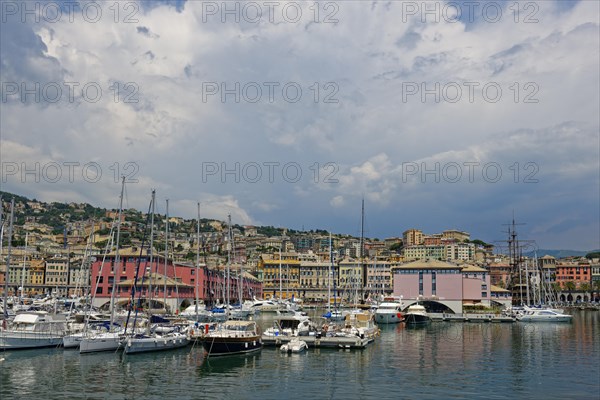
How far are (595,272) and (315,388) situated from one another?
189606 millimetres

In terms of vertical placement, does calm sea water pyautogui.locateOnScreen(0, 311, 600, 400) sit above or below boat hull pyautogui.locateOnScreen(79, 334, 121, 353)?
below

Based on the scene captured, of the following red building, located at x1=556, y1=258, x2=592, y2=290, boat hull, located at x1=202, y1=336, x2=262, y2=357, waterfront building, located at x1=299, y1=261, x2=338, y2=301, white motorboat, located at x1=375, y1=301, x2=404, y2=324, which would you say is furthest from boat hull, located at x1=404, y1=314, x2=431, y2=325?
red building, located at x1=556, y1=258, x2=592, y2=290

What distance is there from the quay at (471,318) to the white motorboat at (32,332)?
61.2m

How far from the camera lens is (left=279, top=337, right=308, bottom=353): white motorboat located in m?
46.1

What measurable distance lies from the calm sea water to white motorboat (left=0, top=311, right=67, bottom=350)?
97cm

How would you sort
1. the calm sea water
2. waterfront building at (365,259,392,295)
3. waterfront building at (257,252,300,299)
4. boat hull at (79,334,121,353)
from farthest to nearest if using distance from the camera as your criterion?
1. waterfront building at (257,252,300,299)
2. waterfront building at (365,259,392,295)
3. boat hull at (79,334,121,353)
4. the calm sea water

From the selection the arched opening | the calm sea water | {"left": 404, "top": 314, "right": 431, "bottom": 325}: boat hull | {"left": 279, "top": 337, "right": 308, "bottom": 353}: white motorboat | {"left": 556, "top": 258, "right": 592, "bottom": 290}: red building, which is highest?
{"left": 556, "top": 258, "right": 592, "bottom": 290}: red building

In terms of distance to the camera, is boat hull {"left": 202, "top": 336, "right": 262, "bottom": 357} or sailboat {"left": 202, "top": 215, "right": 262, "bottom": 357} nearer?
boat hull {"left": 202, "top": 336, "right": 262, "bottom": 357}

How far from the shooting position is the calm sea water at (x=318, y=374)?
3197cm

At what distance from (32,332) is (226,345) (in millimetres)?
16437

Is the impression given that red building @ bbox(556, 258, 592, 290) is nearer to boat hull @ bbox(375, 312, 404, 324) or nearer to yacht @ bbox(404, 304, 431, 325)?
yacht @ bbox(404, 304, 431, 325)

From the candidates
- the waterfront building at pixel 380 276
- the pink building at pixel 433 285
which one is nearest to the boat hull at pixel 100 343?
the pink building at pixel 433 285

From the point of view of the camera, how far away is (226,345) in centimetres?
4356

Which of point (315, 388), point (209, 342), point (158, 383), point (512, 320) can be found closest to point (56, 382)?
point (158, 383)
